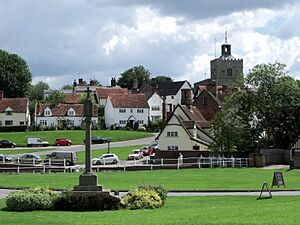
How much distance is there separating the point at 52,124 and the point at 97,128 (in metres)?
10.0

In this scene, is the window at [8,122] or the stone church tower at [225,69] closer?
the window at [8,122]

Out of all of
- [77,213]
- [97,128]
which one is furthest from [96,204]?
[97,128]

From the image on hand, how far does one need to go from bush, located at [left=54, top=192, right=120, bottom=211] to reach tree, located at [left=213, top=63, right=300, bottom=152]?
48.2 m

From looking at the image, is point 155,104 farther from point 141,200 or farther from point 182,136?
point 141,200

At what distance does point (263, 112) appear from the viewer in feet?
246

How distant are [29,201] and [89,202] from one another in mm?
2452

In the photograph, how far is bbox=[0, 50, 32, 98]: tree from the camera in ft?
465

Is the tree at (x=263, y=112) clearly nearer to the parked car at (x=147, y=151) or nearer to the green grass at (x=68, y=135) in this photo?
the parked car at (x=147, y=151)

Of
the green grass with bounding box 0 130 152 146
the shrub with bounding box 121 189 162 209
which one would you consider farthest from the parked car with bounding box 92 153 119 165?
the shrub with bounding box 121 189 162 209

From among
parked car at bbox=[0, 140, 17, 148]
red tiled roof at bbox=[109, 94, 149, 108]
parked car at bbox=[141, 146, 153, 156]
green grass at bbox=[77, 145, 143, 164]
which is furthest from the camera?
red tiled roof at bbox=[109, 94, 149, 108]

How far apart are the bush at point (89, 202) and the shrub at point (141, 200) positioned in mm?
414

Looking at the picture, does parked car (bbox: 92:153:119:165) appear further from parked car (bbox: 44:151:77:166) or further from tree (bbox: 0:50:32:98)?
tree (bbox: 0:50:32:98)

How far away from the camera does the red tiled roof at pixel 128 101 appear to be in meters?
129

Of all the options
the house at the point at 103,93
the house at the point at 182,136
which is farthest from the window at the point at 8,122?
the house at the point at 182,136
